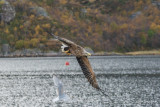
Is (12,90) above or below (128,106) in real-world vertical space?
below

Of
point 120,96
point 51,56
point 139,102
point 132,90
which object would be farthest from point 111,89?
point 51,56

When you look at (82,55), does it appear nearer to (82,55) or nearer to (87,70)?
(82,55)

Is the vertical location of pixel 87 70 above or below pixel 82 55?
below

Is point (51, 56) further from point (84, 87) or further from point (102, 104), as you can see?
point (102, 104)

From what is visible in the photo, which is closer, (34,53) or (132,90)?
(132,90)

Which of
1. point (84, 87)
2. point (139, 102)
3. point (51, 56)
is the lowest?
point (51, 56)

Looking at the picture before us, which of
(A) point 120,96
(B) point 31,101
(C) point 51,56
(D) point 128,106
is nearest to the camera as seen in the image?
(D) point 128,106

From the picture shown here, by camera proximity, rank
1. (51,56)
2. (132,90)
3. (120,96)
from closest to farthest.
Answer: (120,96), (132,90), (51,56)

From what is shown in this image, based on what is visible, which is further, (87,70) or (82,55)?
(82,55)

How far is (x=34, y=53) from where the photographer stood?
200m

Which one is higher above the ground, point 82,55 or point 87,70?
point 82,55

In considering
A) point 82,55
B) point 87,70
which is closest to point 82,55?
point 82,55

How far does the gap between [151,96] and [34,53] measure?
150847mm

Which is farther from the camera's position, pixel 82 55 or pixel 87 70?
pixel 82 55
